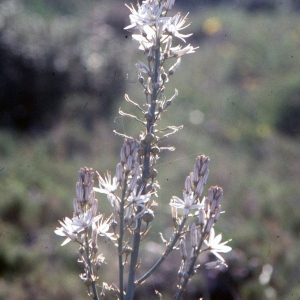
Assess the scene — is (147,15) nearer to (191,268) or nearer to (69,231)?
(69,231)

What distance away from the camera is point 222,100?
36.0ft

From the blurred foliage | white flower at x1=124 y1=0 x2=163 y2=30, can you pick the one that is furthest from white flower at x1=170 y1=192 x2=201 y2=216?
the blurred foliage

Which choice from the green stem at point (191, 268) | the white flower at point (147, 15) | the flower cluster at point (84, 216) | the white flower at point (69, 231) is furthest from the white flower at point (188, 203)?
the white flower at point (147, 15)

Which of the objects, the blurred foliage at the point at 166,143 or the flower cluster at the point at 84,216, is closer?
the flower cluster at the point at 84,216

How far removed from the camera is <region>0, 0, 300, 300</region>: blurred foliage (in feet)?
17.9

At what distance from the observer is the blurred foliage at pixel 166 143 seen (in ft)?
17.9

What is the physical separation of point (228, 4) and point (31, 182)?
15.2 meters

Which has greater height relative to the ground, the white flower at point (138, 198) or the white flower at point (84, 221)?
the white flower at point (138, 198)

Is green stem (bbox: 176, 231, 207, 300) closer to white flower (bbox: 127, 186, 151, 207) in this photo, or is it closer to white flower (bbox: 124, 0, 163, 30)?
white flower (bbox: 127, 186, 151, 207)

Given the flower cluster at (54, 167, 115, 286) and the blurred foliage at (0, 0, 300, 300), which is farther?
the blurred foliage at (0, 0, 300, 300)

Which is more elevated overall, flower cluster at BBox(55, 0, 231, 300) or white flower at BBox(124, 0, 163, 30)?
white flower at BBox(124, 0, 163, 30)

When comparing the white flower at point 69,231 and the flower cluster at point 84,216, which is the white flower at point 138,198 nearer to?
the flower cluster at point 84,216

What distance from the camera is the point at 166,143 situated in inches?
336

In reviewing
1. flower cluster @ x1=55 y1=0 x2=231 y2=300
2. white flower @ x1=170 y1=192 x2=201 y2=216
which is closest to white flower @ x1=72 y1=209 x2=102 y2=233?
flower cluster @ x1=55 y1=0 x2=231 y2=300
